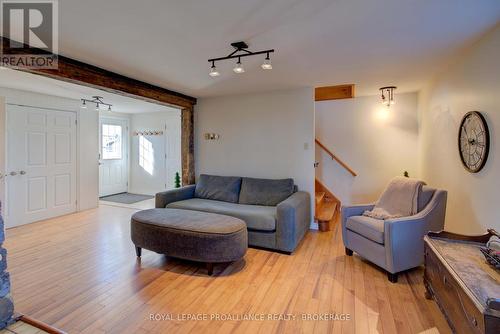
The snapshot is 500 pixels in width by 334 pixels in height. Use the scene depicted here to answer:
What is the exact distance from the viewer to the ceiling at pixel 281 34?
5.81 feet

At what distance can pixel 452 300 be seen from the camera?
5.32 ft

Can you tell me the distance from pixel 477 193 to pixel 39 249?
496cm

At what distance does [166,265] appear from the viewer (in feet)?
9.38

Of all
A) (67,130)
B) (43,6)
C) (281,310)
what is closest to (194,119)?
(67,130)

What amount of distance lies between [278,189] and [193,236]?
5.44 feet

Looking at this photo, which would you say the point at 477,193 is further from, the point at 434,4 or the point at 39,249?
the point at 39,249

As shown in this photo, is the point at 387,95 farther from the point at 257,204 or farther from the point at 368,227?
the point at 257,204

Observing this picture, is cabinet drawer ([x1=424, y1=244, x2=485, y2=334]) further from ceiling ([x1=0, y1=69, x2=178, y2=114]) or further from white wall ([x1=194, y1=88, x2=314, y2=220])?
ceiling ([x1=0, y1=69, x2=178, y2=114])

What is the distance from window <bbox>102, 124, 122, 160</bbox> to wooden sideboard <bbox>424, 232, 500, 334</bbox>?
7.00m

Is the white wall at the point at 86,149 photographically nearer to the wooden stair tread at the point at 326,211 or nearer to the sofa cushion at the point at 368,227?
the wooden stair tread at the point at 326,211

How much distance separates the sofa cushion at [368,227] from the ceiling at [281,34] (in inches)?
69.8

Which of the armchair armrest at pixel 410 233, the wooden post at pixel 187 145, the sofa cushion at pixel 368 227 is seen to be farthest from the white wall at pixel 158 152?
the armchair armrest at pixel 410 233

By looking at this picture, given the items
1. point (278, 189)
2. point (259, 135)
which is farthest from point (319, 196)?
point (259, 135)

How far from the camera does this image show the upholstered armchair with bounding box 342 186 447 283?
247 centimetres
